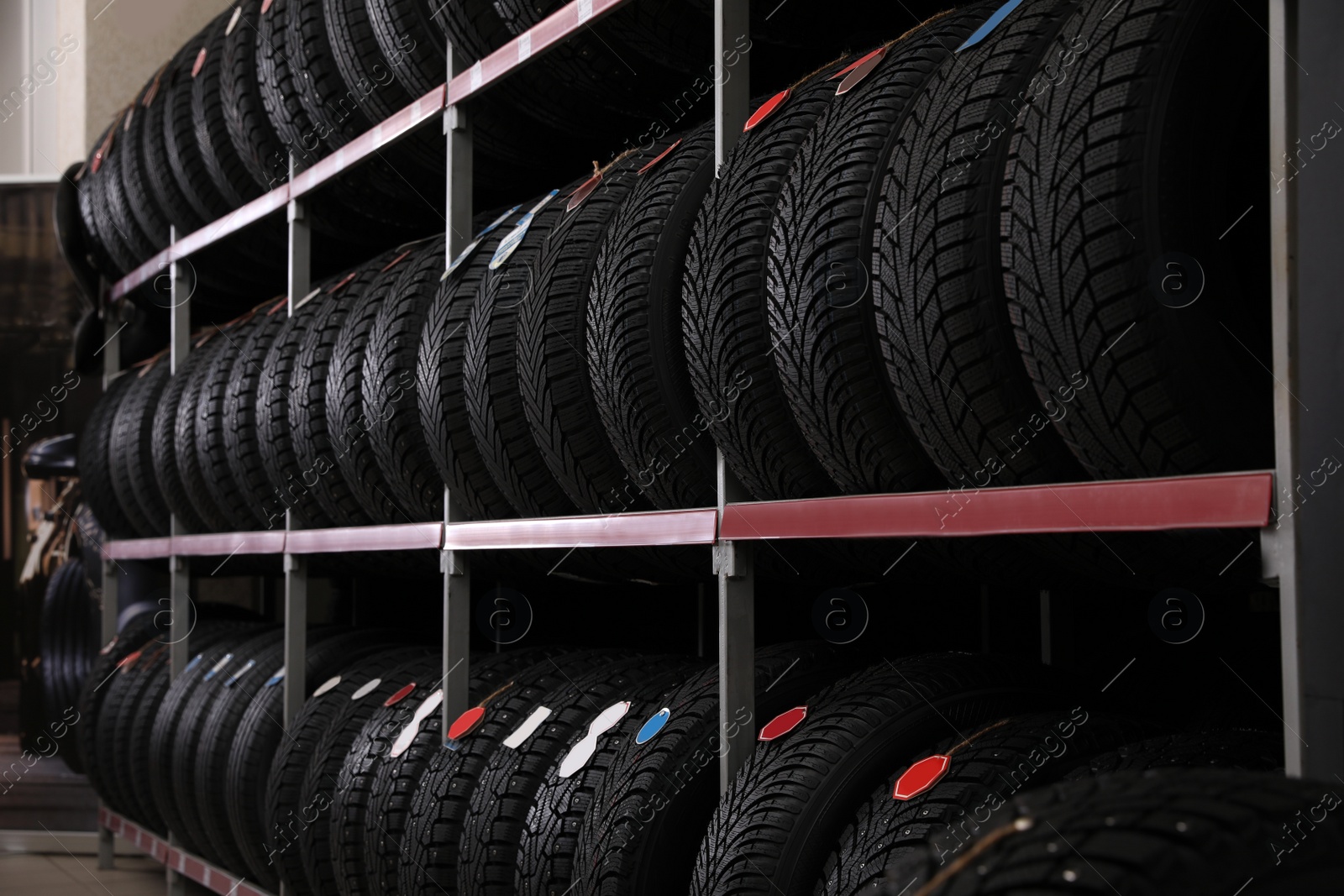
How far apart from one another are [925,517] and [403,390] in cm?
156

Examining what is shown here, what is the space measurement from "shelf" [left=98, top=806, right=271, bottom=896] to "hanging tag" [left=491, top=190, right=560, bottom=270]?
2117mm

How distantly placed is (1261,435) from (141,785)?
4.27 m

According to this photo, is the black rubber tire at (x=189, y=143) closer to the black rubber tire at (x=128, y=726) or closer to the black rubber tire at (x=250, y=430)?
the black rubber tire at (x=250, y=430)

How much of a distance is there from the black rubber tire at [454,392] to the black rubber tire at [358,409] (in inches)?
13.1

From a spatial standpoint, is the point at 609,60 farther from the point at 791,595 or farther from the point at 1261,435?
the point at 1261,435

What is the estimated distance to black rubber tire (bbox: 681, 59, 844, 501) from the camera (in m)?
1.99

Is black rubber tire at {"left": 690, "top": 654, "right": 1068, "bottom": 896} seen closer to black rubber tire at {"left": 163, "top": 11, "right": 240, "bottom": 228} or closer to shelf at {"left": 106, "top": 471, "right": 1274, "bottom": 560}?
shelf at {"left": 106, "top": 471, "right": 1274, "bottom": 560}

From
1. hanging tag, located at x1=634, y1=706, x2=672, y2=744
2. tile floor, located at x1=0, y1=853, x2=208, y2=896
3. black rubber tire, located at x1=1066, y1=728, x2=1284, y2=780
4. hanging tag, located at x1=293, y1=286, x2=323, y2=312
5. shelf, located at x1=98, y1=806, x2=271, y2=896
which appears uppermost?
hanging tag, located at x1=293, y1=286, x2=323, y2=312

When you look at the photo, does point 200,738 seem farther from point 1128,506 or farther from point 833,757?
point 1128,506

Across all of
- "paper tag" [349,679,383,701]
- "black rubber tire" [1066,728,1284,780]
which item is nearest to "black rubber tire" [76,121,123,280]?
"paper tag" [349,679,383,701]

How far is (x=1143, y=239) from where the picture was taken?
143cm

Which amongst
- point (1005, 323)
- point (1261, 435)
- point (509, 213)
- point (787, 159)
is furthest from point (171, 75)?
point (1261, 435)

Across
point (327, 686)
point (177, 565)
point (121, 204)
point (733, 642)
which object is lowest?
point (327, 686)

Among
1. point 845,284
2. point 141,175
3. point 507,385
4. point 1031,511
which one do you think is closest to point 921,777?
point 1031,511
